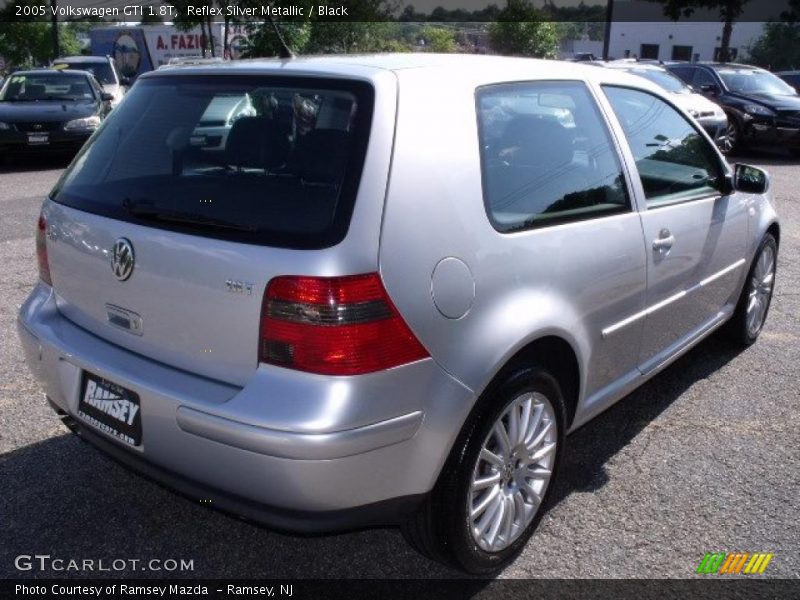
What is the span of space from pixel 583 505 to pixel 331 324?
155 centimetres

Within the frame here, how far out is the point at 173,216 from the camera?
2.43 meters

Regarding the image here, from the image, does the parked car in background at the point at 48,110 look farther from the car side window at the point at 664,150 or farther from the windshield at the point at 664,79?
the car side window at the point at 664,150

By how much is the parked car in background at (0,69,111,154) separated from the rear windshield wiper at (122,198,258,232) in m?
10.7

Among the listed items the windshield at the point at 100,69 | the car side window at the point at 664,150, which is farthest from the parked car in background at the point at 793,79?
the car side window at the point at 664,150

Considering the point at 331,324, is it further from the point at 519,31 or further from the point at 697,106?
the point at 519,31

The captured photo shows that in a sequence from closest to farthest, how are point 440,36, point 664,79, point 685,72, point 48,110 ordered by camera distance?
point 48,110 < point 664,79 < point 685,72 < point 440,36

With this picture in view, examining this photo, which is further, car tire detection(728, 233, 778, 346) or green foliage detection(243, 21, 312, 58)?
green foliage detection(243, 21, 312, 58)

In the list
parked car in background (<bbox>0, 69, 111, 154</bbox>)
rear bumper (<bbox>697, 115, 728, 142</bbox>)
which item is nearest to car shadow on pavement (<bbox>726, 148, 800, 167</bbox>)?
rear bumper (<bbox>697, 115, 728, 142</bbox>)

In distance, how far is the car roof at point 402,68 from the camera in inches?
99.6

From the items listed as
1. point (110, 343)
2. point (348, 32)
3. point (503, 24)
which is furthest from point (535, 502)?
point (503, 24)

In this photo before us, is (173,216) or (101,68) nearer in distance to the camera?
(173,216)

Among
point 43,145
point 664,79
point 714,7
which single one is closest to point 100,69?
point 43,145

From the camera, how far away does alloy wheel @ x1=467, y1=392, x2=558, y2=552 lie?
2.62m

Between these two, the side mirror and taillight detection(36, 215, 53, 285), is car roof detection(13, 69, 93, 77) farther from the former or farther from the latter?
the side mirror
